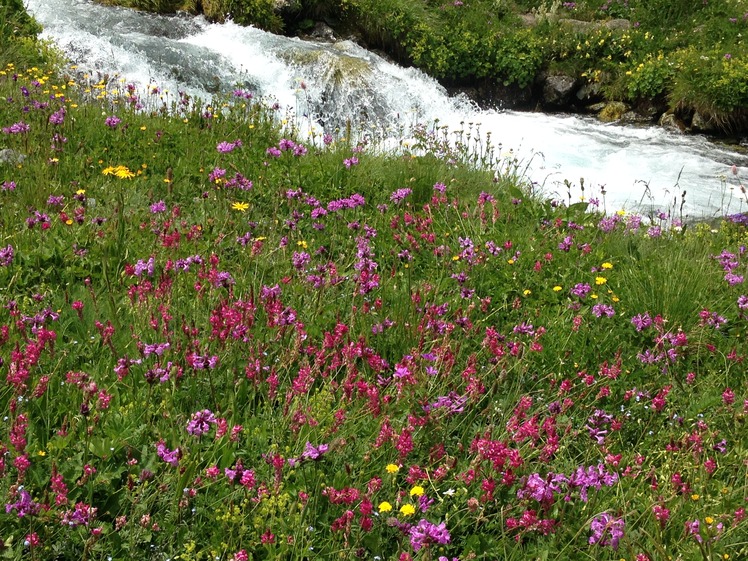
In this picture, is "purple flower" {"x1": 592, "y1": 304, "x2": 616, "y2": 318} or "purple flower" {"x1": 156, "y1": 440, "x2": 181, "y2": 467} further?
"purple flower" {"x1": 592, "y1": 304, "x2": 616, "y2": 318}

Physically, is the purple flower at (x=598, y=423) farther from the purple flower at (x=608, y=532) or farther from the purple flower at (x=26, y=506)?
the purple flower at (x=26, y=506)

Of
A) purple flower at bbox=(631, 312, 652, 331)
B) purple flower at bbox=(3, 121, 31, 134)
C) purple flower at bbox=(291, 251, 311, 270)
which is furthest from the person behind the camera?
purple flower at bbox=(3, 121, 31, 134)

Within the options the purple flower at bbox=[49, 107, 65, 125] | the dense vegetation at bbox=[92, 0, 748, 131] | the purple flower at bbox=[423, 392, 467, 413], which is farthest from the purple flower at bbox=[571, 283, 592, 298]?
the dense vegetation at bbox=[92, 0, 748, 131]

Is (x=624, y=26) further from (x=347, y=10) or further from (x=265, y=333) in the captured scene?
(x=265, y=333)

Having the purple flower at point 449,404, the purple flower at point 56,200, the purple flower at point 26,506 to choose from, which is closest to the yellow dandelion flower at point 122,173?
the purple flower at point 56,200

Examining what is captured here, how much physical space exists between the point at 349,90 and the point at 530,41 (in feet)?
17.8

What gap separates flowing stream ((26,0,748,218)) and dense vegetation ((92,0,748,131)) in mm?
756

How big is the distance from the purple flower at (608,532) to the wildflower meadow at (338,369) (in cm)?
1

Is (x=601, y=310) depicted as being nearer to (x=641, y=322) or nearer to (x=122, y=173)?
(x=641, y=322)

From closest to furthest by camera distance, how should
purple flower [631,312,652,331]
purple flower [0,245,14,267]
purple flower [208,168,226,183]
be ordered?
purple flower [0,245,14,267] → purple flower [631,312,652,331] → purple flower [208,168,226,183]

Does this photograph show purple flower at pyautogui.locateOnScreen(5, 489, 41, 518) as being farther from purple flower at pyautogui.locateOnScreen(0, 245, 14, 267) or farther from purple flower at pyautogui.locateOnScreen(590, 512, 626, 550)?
purple flower at pyautogui.locateOnScreen(0, 245, 14, 267)

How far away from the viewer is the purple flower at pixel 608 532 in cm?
192

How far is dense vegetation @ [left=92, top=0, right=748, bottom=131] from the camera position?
45.8ft

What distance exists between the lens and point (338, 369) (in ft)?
9.64
